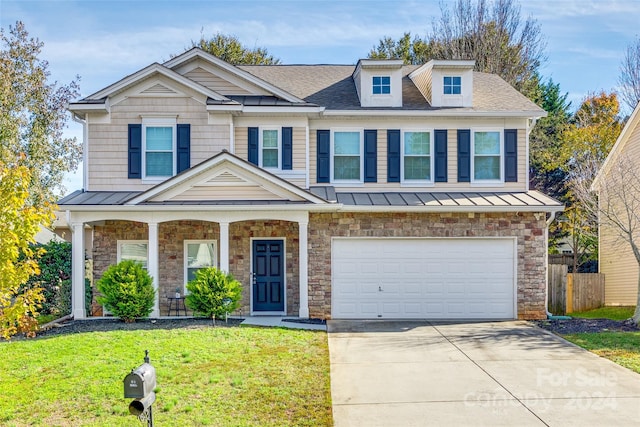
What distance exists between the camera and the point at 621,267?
21.4 meters

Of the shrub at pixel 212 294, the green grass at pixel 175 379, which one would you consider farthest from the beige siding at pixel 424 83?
the green grass at pixel 175 379

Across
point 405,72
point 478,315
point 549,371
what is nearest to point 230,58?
point 405,72

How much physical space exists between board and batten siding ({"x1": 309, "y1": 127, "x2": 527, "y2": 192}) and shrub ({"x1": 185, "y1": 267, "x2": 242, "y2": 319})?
396 centimetres

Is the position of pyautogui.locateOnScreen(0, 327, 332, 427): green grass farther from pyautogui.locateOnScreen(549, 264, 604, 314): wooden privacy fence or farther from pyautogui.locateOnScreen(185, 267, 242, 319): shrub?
pyautogui.locateOnScreen(549, 264, 604, 314): wooden privacy fence

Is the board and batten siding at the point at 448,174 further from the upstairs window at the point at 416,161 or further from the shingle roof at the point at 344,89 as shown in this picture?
the shingle roof at the point at 344,89

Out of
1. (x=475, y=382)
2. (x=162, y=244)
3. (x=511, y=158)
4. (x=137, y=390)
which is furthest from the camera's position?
(x=511, y=158)

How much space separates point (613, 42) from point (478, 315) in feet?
65.1

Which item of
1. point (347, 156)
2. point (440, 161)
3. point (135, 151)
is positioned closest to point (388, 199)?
point (347, 156)

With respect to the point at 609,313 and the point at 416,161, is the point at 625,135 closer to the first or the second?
the point at 609,313

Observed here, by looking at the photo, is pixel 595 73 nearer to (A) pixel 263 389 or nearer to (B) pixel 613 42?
(B) pixel 613 42

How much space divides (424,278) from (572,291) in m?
7.37

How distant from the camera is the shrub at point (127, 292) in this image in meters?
13.9

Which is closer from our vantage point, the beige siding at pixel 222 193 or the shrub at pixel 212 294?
the shrub at pixel 212 294

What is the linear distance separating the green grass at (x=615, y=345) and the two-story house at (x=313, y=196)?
2960mm
